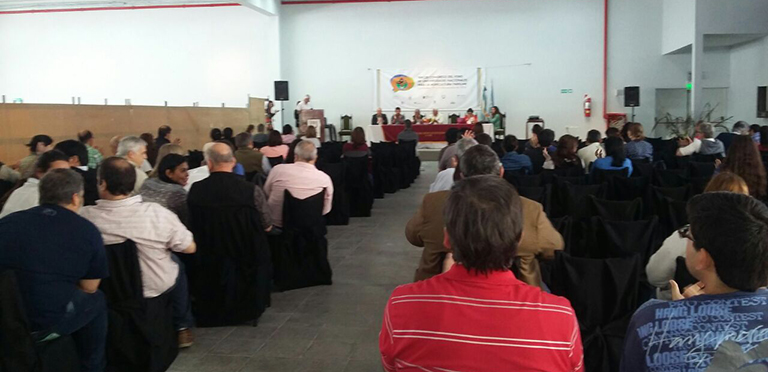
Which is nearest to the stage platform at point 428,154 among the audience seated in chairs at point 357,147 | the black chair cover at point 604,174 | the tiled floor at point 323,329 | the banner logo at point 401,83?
the banner logo at point 401,83

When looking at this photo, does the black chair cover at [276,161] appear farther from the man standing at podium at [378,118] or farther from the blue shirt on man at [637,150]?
the man standing at podium at [378,118]

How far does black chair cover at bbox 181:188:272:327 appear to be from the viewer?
4133mm

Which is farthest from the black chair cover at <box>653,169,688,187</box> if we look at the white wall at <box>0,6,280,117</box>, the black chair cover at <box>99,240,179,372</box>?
the white wall at <box>0,6,280,117</box>

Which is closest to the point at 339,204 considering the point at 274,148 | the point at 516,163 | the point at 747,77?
the point at 274,148

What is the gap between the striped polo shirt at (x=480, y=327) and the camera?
1489 millimetres

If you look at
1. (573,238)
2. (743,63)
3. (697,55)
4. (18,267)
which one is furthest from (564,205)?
(743,63)

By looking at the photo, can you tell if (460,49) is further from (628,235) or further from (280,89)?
(628,235)

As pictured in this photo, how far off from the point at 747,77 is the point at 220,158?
15241mm

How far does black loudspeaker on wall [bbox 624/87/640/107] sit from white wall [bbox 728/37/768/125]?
2.27m

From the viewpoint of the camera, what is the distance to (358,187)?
847 centimetres

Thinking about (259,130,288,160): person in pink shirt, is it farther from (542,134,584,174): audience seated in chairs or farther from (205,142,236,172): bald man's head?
(205,142,236,172): bald man's head

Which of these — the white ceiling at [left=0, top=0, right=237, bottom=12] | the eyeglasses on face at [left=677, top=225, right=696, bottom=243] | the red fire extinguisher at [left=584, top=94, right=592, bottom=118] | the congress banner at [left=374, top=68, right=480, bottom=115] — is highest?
the white ceiling at [left=0, top=0, right=237, bottom=12]

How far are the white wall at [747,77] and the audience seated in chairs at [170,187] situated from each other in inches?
553

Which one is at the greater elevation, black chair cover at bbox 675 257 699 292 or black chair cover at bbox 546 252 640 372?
black chair cover at bbox 675 257 699 292
